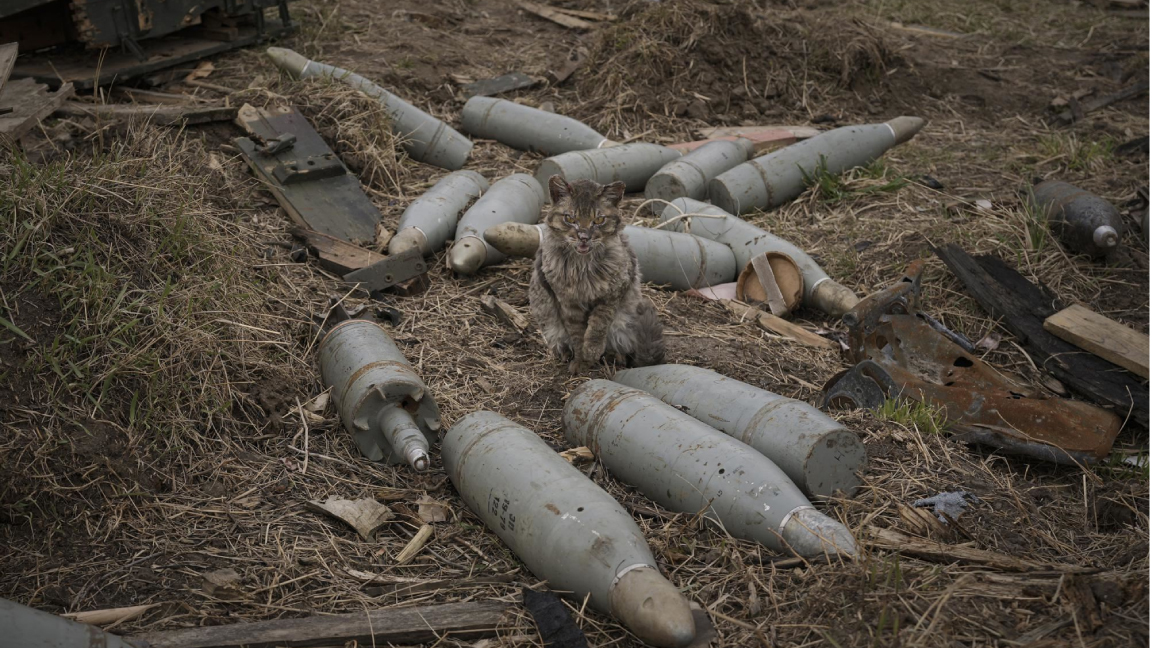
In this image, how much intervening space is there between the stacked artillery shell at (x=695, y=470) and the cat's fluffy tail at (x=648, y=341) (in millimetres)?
849

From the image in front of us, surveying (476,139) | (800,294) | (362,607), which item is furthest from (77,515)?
(476,139)

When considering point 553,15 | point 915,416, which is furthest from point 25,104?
point 553,15

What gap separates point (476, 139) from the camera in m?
9.16

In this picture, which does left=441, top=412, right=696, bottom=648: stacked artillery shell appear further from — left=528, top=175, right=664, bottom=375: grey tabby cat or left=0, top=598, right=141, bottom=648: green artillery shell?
left=0, top=598, right=141, bottom=648: green artillery shell

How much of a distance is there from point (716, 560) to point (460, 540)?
3.77 ft

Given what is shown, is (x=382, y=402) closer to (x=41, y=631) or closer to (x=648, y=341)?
(x=648, y=341)

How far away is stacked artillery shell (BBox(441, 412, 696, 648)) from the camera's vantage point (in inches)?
131

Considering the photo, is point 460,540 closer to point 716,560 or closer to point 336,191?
point 716,560

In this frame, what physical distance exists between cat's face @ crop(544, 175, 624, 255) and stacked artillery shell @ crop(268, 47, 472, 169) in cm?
309

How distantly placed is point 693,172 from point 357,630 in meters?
5.37

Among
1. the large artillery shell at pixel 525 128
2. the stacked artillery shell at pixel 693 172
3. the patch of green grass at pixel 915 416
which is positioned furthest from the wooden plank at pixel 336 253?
the patch of green grass at pixel 915 416

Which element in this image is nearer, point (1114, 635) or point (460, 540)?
point (1114, 635)

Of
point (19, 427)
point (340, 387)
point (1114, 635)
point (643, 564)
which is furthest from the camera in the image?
point (340, 387)

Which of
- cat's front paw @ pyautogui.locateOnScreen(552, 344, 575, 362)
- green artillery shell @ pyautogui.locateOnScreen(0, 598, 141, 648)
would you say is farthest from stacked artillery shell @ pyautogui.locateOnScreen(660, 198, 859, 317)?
green artillery shell @ pyautogui.locateOnScreen(0, 598, 141, 648)
